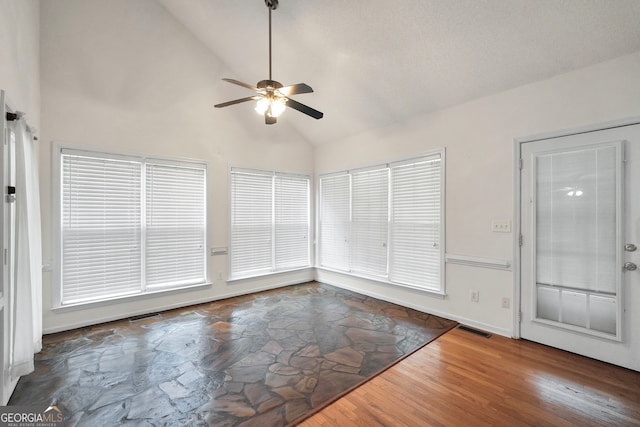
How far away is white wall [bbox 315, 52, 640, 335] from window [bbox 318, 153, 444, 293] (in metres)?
0.20

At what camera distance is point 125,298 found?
3623 millimetres

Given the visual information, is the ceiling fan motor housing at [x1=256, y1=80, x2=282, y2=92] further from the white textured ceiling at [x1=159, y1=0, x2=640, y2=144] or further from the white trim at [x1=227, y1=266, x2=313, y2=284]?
the white trim at [x1=227, y1=266, x2=313, y2=284]

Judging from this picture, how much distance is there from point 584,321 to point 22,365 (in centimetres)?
508

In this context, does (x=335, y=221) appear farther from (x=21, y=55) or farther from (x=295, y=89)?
(x=21, y=55)

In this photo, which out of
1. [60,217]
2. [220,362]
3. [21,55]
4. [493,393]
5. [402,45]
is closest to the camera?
[493,393]

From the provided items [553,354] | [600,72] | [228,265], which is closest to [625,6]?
[600,72]

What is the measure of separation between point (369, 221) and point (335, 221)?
2.71 feet

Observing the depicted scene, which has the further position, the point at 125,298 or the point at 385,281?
the point at 385,281

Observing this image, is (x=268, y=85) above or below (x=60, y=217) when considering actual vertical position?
above

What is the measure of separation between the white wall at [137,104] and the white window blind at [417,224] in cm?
247

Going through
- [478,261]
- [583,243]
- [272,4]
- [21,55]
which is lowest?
[478,261]

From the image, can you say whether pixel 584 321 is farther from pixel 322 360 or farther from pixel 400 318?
pixel 322 360

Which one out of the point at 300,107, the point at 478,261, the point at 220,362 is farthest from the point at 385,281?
the point at 300,107

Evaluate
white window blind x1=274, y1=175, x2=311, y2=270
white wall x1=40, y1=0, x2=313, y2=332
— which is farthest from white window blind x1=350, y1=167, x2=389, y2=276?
white wall x1=40, y1=0, x2=313, y2=332
